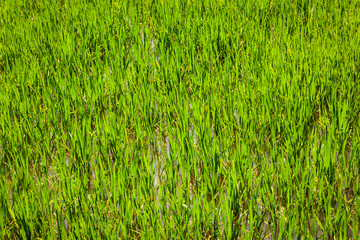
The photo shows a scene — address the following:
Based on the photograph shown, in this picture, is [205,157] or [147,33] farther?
[147,33]

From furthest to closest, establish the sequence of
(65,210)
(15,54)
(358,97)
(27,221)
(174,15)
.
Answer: (174,15) < (15,54) < (358,97) < (65,210) < (27,221)

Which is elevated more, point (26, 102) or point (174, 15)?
point (174, 15)

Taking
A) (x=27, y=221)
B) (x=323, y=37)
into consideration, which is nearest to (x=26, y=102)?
(x=27, y=221)

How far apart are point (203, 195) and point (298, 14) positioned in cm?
224

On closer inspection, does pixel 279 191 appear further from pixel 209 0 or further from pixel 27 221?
pixel 209 0

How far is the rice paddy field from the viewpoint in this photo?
1.49 meters

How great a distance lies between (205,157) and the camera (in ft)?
5.58

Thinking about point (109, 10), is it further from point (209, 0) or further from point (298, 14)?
point (298, 14)

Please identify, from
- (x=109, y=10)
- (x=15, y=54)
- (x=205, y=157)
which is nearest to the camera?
(x=205, y=157)

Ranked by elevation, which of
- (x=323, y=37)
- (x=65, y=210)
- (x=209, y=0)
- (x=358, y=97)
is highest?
(x=209, y=0)

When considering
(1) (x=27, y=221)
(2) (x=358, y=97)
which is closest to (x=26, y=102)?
(1) (x=27, y=221)

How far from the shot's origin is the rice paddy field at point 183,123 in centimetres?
149

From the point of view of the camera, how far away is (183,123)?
1886 mm

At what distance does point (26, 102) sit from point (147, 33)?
119cm
